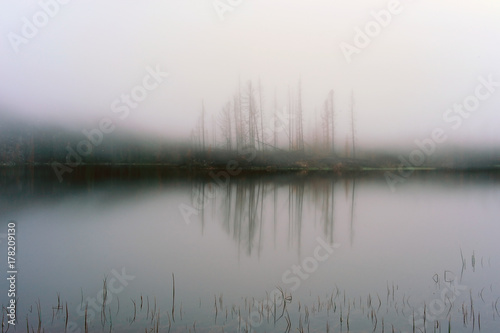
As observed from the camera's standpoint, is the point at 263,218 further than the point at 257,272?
Yes

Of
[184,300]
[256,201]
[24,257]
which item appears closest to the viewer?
[184,300]

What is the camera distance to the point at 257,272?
904 cm

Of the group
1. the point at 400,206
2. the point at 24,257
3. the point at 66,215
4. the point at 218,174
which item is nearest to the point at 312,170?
the point at 218,174

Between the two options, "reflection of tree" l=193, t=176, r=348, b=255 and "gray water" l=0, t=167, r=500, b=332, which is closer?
"gray water" l=0, t=167, r=500, b=332

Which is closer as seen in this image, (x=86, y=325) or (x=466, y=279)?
(x=86, y=325)

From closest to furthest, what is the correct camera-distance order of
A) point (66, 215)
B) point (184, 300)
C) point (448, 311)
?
point (448, 311) < point (184, 300) < point (66, 215)

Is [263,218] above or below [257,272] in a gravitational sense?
above

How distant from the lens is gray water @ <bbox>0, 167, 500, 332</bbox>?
622 cm

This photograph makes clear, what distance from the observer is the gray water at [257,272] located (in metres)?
6.22

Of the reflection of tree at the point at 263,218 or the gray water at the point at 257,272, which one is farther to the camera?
the reflection of tree at the point at 263,218

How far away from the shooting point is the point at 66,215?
60.2ft

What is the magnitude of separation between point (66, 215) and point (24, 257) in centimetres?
836

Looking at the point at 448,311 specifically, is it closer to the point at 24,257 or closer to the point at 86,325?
the point at 86,325

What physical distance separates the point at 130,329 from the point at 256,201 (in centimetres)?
1874
